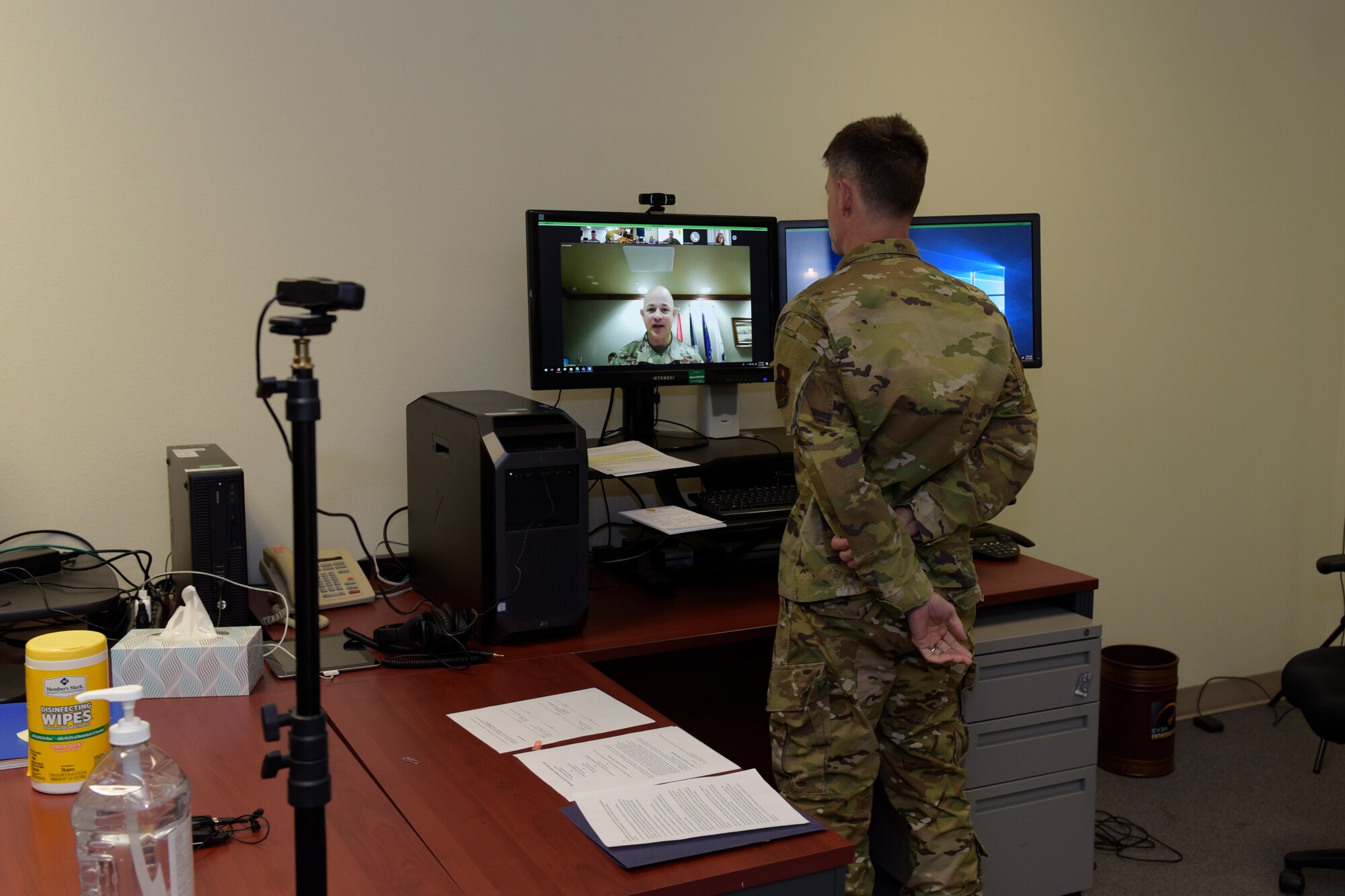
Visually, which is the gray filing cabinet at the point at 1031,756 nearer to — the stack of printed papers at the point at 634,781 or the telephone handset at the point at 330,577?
the stack of printed papers at the point at 634,781

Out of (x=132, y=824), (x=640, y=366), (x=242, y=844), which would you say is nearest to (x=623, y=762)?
(x=242, y=844)

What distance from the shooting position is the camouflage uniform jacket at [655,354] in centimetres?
229

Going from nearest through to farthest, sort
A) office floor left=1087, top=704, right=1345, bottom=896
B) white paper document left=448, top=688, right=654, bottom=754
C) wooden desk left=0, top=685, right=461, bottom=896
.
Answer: wooden desk left=0, top=685, right=461, bottom=896
white paper document left=448, top=688, right=654, bottom=754
office floor left=1087, top=704, right=1345, bottom=896

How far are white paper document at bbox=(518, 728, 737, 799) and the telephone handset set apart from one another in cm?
78

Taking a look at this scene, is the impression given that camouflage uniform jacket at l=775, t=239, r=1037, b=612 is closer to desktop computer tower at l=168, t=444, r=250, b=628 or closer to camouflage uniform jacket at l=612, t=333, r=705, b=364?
camouflage uniform jacket at l=612, t=333, r=705, b=364

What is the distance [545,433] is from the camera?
182 centimetres

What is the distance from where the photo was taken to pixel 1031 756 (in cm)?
223

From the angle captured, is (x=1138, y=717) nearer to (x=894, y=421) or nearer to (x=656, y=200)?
(x=894, y=421)

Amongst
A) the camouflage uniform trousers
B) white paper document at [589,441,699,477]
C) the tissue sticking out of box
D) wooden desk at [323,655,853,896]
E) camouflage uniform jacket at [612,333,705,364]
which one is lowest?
the camouflage uniform trousers

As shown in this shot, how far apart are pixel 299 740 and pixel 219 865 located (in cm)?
42

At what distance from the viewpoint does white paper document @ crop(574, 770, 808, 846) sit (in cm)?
116

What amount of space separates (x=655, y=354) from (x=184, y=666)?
1144 millimetres

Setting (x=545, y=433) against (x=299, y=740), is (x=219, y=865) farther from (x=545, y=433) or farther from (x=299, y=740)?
(x=545, y=433)

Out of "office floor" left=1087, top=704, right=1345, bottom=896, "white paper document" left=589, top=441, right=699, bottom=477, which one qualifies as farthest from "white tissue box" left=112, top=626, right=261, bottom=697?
"office floor" left=1087, top=704, right=1345, bottom=896
